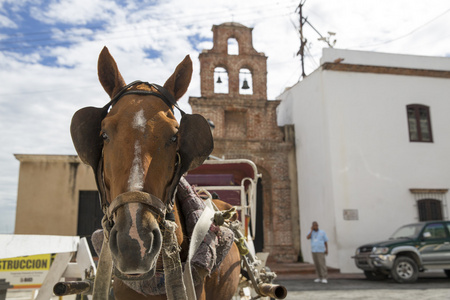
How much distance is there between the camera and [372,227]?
13.5 m

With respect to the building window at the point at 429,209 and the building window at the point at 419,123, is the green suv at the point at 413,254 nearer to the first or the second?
the building window at the point at 429,209

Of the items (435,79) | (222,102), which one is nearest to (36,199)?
(222,102)

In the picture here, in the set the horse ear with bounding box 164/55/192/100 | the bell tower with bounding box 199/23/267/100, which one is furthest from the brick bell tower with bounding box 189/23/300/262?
the horse ear with bounding box 164/55/192/100

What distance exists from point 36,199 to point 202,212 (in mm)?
15092

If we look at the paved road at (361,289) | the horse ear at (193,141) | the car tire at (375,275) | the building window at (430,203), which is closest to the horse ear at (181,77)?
the horse ear at (193,141)

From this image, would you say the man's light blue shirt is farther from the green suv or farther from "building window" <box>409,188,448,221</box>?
"building window" <box>409,188,448,221</box>

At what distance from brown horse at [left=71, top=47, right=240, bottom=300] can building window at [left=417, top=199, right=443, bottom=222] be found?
1418cm

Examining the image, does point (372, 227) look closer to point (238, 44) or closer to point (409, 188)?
point (409, 188)

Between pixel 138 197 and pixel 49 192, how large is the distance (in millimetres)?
15427

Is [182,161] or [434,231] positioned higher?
[182,161]

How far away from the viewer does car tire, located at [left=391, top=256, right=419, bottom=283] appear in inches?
411

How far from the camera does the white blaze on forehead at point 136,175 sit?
152cm

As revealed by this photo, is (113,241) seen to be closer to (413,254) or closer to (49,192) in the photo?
(413,254)

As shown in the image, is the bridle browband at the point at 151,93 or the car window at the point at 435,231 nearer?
the bridle browband at the point at 151,93
